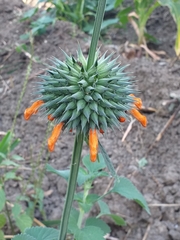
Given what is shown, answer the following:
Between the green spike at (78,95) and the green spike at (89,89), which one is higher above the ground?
the green spike at (89,89)

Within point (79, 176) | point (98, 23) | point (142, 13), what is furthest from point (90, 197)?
point (142, 13)

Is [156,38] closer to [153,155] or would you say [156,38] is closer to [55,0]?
[55,0]

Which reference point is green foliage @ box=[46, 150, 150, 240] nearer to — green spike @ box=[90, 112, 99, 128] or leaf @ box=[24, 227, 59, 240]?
leaf @ box=[24, 227, 59, 240]

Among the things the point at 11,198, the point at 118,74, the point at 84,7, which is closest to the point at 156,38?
the point at 84,7

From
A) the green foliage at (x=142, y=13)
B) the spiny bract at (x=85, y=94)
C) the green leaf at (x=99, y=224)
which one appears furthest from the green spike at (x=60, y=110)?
the green foliage at (x=142, y=13)

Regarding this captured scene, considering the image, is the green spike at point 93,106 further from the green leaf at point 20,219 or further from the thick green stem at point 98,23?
the green leaf at point 20,219
